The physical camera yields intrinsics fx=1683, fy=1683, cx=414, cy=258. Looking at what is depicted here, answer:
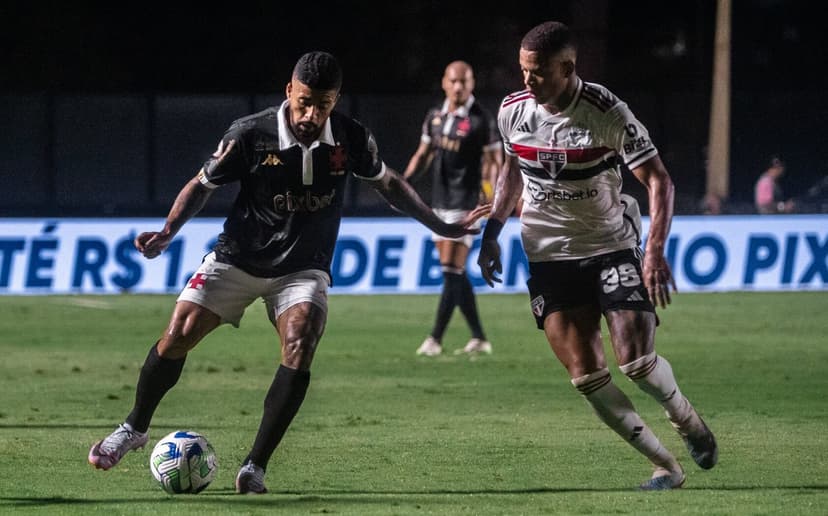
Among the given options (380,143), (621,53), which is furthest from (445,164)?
(621,53)

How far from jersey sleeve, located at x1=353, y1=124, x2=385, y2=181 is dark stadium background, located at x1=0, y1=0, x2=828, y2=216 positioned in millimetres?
17367

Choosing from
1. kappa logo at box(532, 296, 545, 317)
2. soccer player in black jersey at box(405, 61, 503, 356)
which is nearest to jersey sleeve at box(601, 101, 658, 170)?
kappa logo at box(532, 296, 545, 317)

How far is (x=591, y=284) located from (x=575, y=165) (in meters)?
0.56

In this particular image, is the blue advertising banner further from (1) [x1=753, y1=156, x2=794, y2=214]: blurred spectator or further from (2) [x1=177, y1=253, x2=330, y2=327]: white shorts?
(2) [x1=177, y1=253, x2=330, y2=327]: white shorts

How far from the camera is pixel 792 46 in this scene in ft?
98.8

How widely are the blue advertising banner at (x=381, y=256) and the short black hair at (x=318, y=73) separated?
12689 mm

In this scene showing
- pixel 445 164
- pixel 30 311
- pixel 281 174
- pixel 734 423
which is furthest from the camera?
pixel 30 311

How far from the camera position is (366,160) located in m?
8.07

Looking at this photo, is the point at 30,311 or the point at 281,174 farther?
the point at 30,311

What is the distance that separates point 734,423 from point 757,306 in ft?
30.8

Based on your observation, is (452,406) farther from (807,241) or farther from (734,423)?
(807,241)

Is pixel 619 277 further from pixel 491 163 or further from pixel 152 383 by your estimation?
pixel 491 163

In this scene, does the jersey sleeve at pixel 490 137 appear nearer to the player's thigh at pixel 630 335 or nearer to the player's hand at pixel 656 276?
the player's thigh at pixel 630 335

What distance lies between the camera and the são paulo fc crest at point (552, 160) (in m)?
7.78
